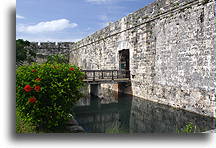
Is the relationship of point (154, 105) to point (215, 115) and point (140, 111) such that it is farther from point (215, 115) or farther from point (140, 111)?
point (215, 115)

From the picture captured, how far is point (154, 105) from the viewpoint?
7.67 m

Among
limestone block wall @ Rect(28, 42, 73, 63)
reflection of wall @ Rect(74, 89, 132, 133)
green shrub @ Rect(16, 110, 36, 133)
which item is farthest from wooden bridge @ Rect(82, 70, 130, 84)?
limestone block wall @ Rect(28, 42, 73, 63)

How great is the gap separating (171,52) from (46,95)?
16.6 feet

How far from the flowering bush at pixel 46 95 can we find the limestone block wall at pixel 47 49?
1856 cm

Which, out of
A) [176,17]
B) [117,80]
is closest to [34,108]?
[176,17]

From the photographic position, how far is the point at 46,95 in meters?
3.64

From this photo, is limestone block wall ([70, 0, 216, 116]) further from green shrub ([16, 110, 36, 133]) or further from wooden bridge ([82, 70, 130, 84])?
green shrub ([16, 110, 36, 133])

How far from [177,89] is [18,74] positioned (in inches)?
200

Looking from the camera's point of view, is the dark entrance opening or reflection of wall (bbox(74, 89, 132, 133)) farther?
the dark entrance opening

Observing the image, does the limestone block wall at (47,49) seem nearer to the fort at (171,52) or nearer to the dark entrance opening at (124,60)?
the fort at (171,52)

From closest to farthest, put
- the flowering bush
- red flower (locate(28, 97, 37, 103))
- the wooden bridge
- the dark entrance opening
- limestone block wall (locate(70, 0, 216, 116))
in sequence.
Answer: red flower (locate(28, 97, 37, 103))
the flowering bush
limestone block wall (locate(70, 0, 216, 116))
the wooden bridge
the dark entrance opening

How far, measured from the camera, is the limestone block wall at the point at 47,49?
21.6 m

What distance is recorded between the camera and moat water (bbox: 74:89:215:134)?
5.00 metres

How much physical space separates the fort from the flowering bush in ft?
12.7
